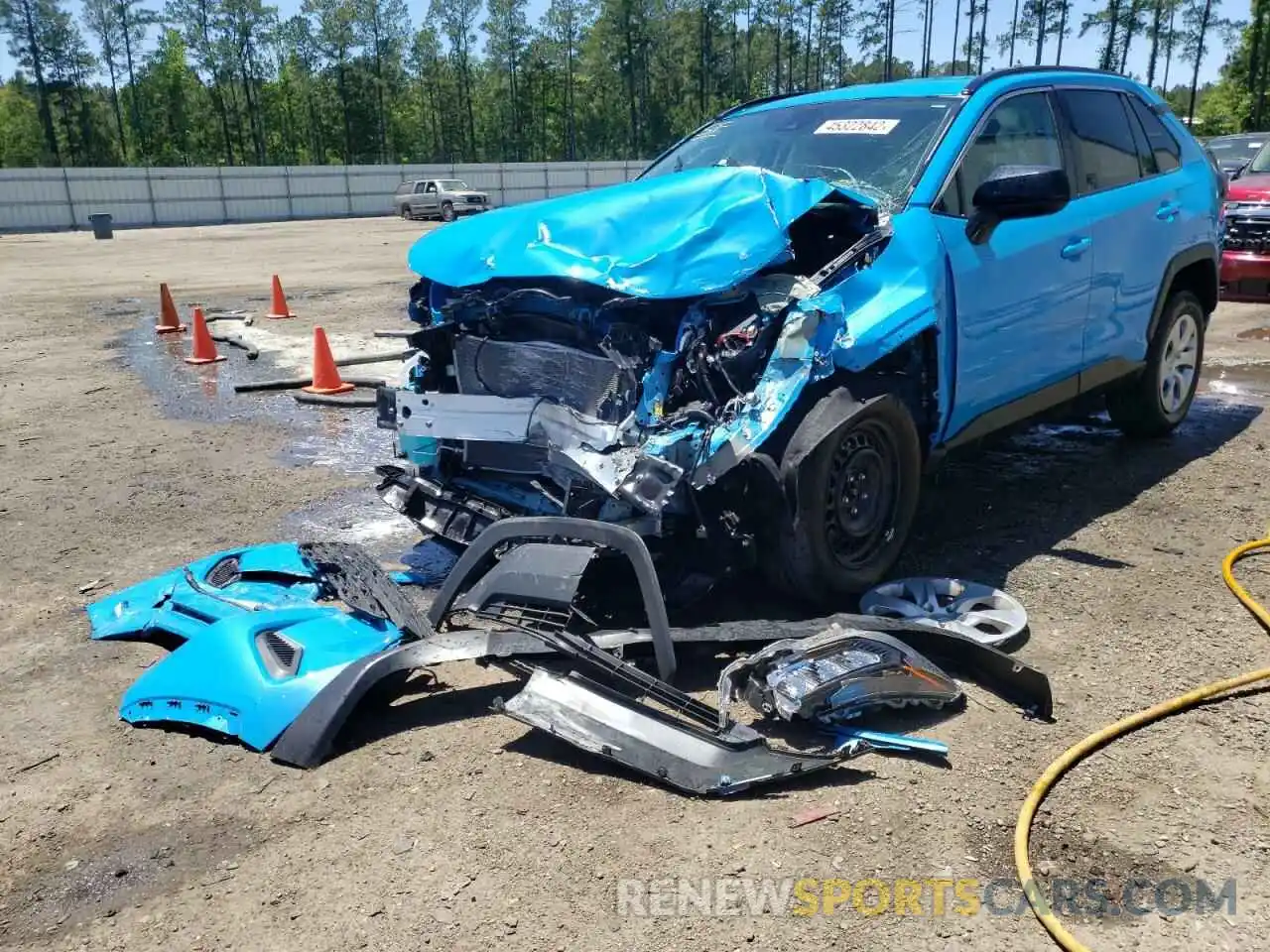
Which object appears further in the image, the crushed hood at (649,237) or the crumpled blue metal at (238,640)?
the crushed hood at (649,237)

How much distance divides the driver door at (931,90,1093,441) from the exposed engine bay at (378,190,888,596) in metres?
0.57

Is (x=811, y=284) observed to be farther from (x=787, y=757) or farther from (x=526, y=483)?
(x=787, y=757)

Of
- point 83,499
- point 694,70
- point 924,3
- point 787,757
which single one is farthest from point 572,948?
point 694,70

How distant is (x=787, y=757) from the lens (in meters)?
2.90

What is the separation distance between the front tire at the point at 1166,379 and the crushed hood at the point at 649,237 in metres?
2.95

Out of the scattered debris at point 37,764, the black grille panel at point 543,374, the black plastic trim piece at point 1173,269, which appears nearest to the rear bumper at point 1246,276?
the black plastic trim piece at point 1173,269

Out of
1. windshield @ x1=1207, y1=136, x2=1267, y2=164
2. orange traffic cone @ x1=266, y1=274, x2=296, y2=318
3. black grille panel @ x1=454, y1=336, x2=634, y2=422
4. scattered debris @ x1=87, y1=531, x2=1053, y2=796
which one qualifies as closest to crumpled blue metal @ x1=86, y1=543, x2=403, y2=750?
scattered debris @ x1=87, y1=531, x2=1053, y2=796

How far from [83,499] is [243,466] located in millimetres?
917

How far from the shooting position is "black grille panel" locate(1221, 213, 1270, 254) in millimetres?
11133

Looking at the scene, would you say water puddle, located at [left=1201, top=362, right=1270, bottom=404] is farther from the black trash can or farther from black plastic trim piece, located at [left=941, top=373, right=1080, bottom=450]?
the black trash can

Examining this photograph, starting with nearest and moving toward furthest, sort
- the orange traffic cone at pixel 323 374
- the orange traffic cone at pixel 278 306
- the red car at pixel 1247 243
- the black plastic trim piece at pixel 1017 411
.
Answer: the black plastic trim piece at pixel 1017 411
the orange traffic cone at pixel 323 374
the red car at pixel 1247 243
the orange traffic cone at pixel 278 306

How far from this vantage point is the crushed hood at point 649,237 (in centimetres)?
360

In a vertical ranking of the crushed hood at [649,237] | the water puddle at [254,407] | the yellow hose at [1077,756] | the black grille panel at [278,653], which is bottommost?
the water puddle at [254,407]

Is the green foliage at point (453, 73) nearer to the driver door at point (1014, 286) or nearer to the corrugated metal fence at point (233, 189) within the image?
the corrugated metal fence at point (233, 189)
